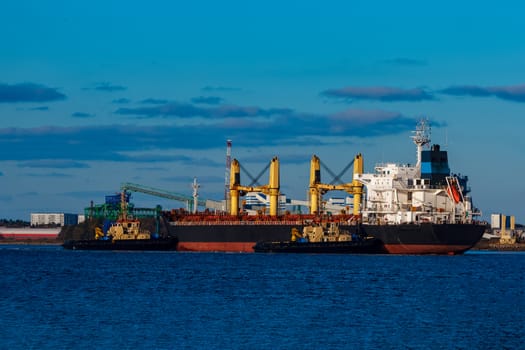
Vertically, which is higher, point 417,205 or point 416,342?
point 417,205

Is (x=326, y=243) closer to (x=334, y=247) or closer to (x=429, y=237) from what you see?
(x=334, y=247)

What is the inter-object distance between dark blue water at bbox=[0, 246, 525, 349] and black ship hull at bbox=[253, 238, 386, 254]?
1667 cm

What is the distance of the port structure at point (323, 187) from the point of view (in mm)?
95750

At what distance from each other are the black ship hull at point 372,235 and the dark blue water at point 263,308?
14.2 m

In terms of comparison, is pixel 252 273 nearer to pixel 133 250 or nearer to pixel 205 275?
pixel 205 275

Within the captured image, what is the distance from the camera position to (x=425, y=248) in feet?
265

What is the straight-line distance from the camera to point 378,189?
284ft

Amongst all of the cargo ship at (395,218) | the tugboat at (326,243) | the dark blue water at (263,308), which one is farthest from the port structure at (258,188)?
the dark blue water at (263,308)

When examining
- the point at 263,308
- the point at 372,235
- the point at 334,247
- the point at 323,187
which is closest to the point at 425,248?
the point at 372,235

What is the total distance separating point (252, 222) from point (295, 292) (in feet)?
153

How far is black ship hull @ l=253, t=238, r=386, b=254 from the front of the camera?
8200 cm

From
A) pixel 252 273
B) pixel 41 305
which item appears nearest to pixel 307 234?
pixel 252 273

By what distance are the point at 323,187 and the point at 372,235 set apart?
1637cm

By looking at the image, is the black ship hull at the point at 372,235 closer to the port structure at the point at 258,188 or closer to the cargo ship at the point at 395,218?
the cargo ship at the point at 395,218
